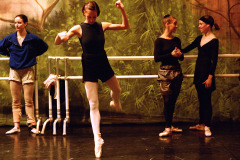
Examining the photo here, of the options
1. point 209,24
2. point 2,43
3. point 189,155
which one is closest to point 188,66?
point 209,24

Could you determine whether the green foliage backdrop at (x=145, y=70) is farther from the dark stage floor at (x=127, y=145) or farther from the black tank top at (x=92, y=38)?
the black tank top at (x=92, y=38)

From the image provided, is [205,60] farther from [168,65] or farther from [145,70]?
[145,70]

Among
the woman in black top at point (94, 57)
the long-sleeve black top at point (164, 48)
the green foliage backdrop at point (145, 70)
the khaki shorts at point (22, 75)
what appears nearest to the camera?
the woman in black top at point (94, 57)

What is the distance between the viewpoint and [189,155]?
10.8 ft

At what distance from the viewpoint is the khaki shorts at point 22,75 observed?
4566 mm

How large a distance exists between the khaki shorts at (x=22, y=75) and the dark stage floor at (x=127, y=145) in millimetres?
660

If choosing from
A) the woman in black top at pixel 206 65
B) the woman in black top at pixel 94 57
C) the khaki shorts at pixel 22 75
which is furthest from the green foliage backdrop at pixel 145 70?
the woman in black top at pixel 94 57

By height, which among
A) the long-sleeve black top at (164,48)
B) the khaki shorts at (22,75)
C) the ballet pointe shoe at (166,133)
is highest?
the long-sleeve black top at (164,48)

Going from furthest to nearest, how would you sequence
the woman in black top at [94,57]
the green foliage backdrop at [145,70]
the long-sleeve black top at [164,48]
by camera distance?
the green foliage backdrop at [145,70] < the long-sleeve black top at [164,48] < the woman in black top at [94,57]

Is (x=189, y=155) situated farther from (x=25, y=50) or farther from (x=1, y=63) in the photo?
(x=1, y=63)

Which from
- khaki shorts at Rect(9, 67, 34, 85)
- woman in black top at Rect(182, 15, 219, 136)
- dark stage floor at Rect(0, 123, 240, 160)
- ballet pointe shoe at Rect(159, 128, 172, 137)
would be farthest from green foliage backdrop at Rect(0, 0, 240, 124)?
ballet pointe shoe at Rect(159, 128, 172, 137)

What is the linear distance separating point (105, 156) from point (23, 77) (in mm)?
1817

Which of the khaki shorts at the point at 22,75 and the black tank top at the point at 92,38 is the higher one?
the black tank top at the point at 92,38

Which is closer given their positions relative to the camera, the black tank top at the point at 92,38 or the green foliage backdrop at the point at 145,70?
the black tank top at the point at 92,38
